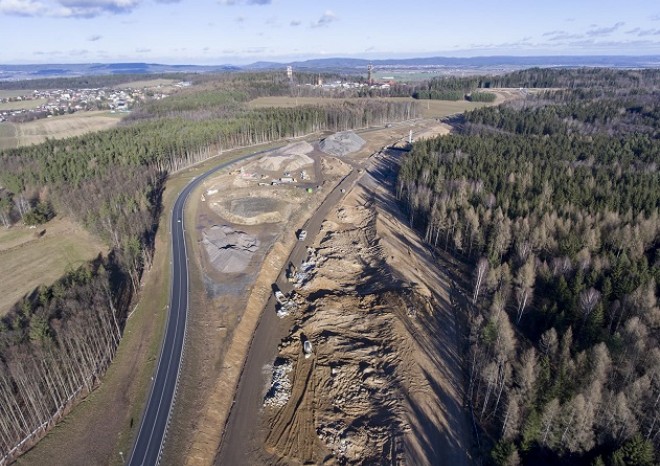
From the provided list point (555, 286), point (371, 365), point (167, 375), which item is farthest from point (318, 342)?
point (555, 286)

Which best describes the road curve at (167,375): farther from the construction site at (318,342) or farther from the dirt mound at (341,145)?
the dirt mound at (341,145)

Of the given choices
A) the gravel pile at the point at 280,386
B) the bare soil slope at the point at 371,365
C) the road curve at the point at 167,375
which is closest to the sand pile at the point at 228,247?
the road curve at the point at 167,375

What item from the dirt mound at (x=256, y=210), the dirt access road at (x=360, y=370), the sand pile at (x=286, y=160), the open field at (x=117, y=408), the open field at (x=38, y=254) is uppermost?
the sand pile at (x=286, y=160)

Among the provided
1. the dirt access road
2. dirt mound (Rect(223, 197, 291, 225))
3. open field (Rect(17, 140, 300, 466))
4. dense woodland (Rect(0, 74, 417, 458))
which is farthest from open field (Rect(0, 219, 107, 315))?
the dirt access road

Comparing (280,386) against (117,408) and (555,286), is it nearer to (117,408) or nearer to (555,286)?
(117,408)

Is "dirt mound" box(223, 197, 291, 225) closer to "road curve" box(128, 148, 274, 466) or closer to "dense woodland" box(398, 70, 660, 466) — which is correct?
"road curve" box(128, 148, 274, 466)

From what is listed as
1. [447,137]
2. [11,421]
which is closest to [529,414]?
[11,421]
